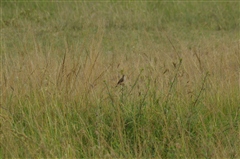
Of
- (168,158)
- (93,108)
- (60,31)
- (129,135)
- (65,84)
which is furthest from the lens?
(60,31)

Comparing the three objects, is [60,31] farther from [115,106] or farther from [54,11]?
[115,106]

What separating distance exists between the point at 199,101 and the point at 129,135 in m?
0.61

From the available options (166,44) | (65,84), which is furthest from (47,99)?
(166,44)

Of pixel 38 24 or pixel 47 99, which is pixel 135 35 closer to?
pixel 38 24

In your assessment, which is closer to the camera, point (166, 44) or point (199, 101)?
point (199, 101)

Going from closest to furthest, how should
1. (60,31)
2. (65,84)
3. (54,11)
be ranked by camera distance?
(65,84), (60,31), (54,11)

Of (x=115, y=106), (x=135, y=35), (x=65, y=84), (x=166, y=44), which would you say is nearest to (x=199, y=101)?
(x=115, y=106)

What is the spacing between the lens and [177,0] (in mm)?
9805

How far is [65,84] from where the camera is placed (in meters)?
4.00

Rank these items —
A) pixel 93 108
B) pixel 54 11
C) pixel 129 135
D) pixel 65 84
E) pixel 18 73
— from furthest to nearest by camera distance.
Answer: pixel 54 11
pixel 18 73
pixel 65 84
pixel 93 108
pixel 129 135

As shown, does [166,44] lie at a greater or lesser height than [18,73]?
lesser

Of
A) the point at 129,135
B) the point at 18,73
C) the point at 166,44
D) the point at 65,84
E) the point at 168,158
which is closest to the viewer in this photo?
the point at 168,158

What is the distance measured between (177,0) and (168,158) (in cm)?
694

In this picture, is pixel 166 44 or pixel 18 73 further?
pixel 166 44
